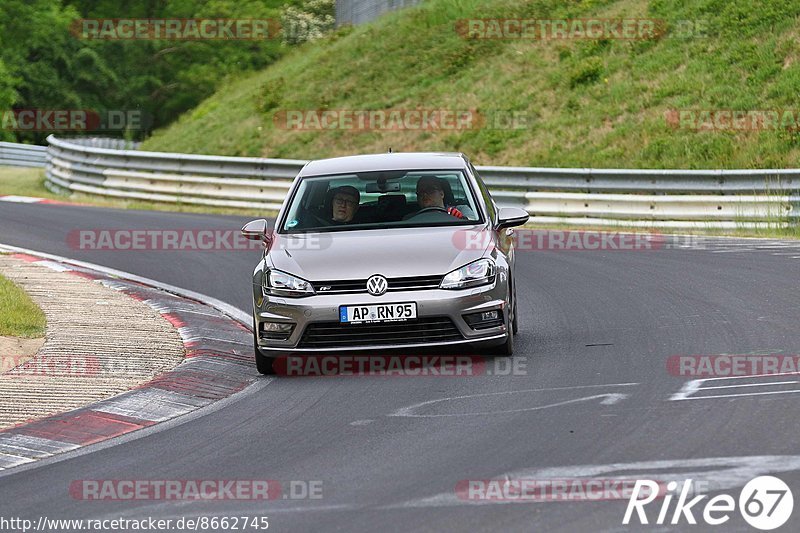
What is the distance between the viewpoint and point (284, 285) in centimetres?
991

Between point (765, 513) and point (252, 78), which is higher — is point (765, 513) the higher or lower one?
the lower one

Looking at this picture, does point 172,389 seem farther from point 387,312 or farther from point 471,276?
point 471,276

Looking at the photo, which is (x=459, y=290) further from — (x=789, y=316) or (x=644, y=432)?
(x=789, y=316)

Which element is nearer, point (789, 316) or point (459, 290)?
point (459, 290)

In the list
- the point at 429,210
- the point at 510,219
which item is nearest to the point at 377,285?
the point at 429,210

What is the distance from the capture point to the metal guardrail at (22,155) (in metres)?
42.9

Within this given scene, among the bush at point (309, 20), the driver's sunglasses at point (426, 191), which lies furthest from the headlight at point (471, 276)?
the bush at point (309, 20)

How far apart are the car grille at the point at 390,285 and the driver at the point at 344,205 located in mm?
1092

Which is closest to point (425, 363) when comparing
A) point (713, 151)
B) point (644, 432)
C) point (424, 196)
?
point (424, 196)

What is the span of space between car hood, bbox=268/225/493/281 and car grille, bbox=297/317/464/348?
1.13ft

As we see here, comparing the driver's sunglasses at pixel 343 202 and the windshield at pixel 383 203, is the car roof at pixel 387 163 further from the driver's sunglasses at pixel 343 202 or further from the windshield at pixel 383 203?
the driver's sunglasses at pixel 343 202

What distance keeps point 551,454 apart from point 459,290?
2882mm

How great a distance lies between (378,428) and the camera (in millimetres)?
7992

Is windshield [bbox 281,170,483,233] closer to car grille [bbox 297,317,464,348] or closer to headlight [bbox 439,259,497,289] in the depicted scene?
headlight [bbox 439,259,497,289]
